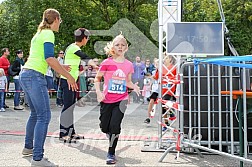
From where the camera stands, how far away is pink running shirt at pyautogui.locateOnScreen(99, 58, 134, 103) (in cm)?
515

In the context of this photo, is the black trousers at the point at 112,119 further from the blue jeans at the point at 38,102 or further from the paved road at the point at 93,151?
the blue jeans at the point at 38,102

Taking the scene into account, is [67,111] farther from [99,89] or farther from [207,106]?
[207,106]

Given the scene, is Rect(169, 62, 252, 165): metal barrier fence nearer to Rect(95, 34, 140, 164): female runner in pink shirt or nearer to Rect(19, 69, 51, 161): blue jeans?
Rect(95, 34, 140, 164): female runner in pink shirt

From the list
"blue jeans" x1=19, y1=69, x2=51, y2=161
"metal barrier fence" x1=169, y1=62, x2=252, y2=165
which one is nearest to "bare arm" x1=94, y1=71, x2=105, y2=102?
"blue jeans" x1=19, y1=69, x2=51, y2=161

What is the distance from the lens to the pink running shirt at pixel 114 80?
515cm

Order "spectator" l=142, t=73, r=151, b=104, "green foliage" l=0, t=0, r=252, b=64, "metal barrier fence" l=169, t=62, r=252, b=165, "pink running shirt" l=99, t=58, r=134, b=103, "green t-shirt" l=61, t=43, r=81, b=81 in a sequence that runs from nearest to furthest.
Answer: "pink running shirt" l=99, t=58, r=134, b=103, "metal barrier fence" l=169, t=62, r=252, b=165, "green t-shirt" l=61, t=43, r=81, b=81, "spectator" l=142, t=73, r=151, b=104, "green foliage" l=0, t=0, r=252, b=64

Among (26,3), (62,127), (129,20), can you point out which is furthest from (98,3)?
(62,127)

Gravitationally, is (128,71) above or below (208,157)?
above

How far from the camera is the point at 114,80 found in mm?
5184

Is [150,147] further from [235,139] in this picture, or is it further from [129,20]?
[129,20]

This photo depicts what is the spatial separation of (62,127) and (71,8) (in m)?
17.6

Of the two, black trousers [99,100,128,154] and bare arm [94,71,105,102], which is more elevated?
bare arm [94,71,105,102]

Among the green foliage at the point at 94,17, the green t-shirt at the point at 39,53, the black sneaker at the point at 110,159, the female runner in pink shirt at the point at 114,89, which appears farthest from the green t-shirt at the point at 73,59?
the green foliage at the point at 94,17

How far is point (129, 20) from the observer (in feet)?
78.9
